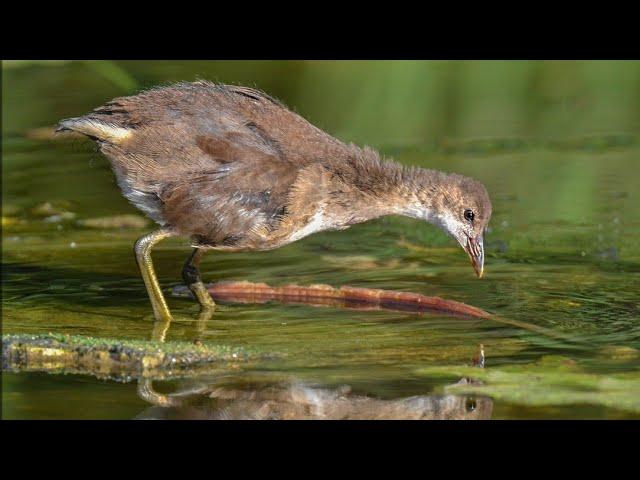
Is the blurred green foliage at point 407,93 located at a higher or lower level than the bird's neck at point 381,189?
higher

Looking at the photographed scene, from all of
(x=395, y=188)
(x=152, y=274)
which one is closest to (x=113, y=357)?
(x=152, y=274)

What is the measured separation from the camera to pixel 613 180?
35.6 feet

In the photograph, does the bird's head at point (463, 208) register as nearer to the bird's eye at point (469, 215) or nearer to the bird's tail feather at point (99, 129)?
the bird's eye at point (469, 215)

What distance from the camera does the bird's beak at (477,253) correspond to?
7.89 metres

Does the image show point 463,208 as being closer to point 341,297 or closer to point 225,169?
point 341,297

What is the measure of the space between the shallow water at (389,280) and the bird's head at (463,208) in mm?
263

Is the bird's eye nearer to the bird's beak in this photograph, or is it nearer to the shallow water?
the bird's beak

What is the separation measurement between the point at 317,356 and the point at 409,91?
6.88 metres

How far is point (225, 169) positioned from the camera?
7422mm

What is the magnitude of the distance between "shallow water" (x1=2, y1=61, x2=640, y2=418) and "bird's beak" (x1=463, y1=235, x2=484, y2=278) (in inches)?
5.3

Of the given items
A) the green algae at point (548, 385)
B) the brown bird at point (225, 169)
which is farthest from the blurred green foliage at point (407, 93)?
the green algae at point (548, 385)

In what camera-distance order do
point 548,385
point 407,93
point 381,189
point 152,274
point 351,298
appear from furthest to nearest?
point 407,93 < point 381,189 < point 152,274 < point 351,298 < point 548,385

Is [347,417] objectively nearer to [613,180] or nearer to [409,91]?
[613,180]

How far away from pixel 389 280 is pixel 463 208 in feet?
2.26
